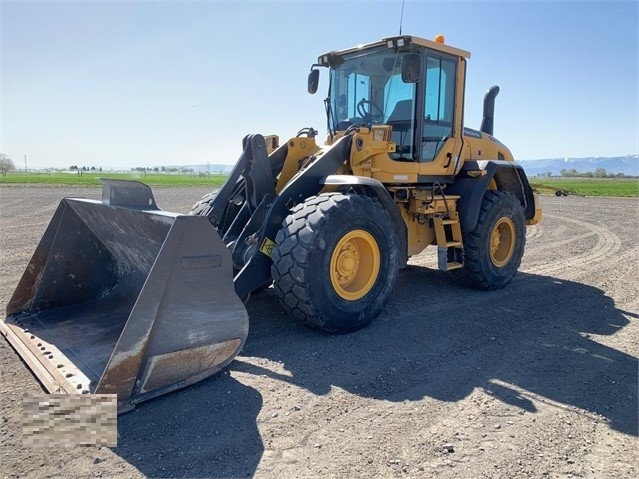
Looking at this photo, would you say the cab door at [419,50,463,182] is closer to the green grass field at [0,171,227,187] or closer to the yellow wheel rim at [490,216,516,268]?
the yellow wheel rim at [490,216,516,268]

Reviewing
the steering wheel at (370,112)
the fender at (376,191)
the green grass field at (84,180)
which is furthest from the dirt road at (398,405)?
the green grass field at (84,180)

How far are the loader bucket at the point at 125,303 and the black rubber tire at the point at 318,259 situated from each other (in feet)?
2.40

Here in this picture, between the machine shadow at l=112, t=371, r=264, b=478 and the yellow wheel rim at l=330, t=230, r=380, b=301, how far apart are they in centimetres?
154

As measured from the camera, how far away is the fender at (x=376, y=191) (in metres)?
4.57

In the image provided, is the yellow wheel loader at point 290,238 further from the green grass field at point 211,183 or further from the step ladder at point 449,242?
the green grass field at point 211,183

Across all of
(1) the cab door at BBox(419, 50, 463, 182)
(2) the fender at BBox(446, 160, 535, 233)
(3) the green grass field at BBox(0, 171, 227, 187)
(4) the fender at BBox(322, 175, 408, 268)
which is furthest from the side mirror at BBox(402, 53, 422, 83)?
(3) the green grass field at BBox(0, 171, 227, 187)

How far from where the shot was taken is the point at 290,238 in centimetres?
411

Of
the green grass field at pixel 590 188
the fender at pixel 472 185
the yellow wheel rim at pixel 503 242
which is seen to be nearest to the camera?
Result: the fender at pixel 472 185

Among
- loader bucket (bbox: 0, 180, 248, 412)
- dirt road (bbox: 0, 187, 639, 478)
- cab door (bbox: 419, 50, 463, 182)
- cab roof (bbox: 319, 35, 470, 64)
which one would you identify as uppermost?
cab roof (bbox: 319, 35, 470, 64)

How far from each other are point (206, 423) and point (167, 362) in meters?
0.49

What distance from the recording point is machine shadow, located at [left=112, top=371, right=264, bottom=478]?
97.8 inches

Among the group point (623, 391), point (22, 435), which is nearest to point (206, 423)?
point (22, 435)

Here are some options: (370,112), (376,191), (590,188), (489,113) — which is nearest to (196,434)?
(376,191)

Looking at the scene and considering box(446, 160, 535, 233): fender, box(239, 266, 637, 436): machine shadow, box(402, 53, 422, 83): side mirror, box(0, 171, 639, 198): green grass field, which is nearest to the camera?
box(239, 266, 637, 436): machine shadow
